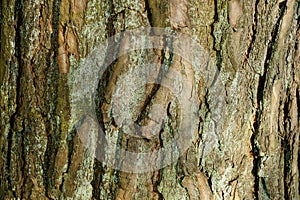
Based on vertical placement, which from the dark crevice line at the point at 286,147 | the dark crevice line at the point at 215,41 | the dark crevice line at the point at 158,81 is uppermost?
the dark crevice line at the point at 215,41

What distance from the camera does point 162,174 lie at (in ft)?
4.38

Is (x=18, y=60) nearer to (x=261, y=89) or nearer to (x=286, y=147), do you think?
(x=261, y=89)

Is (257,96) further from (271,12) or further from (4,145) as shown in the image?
(4,145)

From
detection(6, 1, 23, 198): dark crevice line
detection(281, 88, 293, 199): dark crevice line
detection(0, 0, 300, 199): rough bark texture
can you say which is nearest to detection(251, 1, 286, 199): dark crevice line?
detection(0, 0, 300, 199): rough bark texture

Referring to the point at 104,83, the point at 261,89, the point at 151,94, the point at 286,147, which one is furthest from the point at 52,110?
the point at 286,147

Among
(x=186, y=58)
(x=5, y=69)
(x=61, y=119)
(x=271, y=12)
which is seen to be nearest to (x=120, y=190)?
(x=61, y=119)

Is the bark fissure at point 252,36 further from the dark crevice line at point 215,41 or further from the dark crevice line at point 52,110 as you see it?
the dark crevice line at point 52,110

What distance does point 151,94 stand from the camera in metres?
1.30

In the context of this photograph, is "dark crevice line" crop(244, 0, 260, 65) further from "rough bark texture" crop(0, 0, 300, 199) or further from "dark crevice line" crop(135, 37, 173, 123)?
"dark crevice line" crop(135, 37, 173, 123)

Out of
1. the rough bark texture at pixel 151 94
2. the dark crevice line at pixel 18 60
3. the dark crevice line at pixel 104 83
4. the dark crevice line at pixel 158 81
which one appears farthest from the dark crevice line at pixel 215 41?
the dark crevice line at pixel 18 60

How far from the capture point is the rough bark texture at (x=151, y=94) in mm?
1302

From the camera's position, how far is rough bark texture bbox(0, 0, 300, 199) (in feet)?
4.27

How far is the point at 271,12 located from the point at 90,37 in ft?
1.63

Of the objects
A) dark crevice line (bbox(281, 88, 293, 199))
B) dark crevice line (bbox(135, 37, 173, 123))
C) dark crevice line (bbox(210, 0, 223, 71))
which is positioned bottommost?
dark crevice line (bbox(281, 88, 293, 199))
